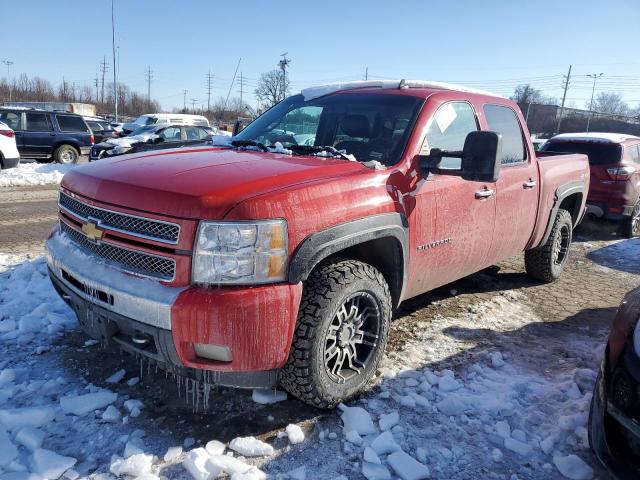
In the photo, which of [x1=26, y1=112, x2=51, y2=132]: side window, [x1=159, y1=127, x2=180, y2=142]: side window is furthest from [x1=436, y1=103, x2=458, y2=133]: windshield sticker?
[x1=26, y1=112, x2=51, y2=132]: side window

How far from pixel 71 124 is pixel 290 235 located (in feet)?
52.9

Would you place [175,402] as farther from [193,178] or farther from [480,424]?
[480,424]

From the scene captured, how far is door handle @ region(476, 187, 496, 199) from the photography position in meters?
3.73

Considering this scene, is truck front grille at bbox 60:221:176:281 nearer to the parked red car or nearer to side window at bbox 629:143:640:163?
the parked red car

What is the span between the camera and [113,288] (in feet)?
7.96

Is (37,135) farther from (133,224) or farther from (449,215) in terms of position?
(449,215)

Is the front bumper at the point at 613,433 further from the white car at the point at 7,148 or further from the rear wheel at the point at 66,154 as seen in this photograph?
the rear wheel at the point at 66,154

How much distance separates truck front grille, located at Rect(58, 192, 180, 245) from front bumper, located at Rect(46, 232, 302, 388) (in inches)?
8.7

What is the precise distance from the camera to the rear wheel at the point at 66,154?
15.5 meters

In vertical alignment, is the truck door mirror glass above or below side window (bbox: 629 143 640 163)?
below

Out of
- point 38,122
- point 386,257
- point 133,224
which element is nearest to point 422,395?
point 386,257

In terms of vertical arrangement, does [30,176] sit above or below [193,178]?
below

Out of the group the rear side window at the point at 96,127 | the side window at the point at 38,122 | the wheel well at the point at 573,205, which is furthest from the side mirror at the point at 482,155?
the rear side window at the point at 96,127

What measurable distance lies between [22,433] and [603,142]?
915 cm
